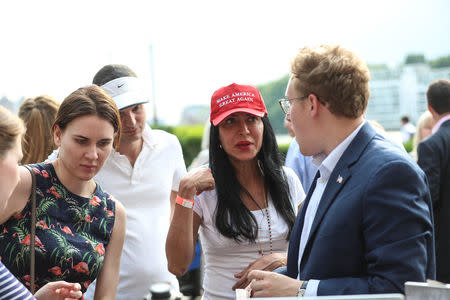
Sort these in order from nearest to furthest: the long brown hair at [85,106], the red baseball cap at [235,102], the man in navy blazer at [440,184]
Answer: the long brown hair at [85,106] < the red baseball cap at [235,102] < the man in navy blazer at [440,184]

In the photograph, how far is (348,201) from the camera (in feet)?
5.39

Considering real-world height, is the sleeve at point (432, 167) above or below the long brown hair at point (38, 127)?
below

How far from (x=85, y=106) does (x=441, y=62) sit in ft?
69.0

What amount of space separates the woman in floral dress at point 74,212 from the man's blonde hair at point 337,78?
3.34ft

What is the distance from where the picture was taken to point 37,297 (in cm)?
189

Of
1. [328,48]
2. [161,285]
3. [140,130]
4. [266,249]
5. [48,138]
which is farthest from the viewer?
[48,138]

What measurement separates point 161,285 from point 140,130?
1.85 m

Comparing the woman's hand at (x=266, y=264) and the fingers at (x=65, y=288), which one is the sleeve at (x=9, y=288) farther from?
the woman's hand at (x=266, y=264)

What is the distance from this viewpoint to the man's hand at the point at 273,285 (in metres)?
1.73

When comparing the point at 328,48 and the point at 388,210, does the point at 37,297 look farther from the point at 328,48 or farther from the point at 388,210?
the point at 328,48

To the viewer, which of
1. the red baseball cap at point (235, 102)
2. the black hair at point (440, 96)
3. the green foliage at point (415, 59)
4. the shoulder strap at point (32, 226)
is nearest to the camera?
the shoulder strap at point (32, 226)

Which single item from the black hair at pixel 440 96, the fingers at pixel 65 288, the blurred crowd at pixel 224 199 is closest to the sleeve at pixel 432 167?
the black hair at pixel 440 96

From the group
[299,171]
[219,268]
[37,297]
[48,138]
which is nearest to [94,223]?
[37,297]

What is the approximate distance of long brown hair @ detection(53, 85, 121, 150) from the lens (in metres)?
2.26
